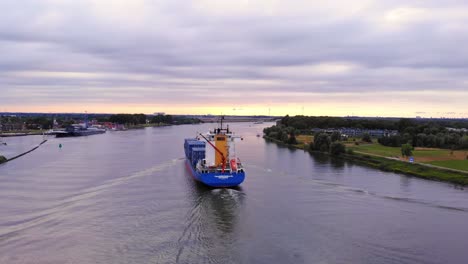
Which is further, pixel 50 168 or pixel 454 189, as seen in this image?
pixel 50 168

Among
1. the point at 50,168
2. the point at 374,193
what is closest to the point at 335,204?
the point at 374,193

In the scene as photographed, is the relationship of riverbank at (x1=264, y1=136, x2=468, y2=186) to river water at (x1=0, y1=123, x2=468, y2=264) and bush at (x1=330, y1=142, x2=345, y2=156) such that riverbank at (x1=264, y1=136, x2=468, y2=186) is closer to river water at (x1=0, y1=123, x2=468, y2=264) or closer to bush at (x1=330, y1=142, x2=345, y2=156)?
bush at (x1=330, y1=142, x2=345, y2=156)

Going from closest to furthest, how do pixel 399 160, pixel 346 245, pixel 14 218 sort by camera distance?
pixel 346 245
pixel 14 218
pixel 399 160

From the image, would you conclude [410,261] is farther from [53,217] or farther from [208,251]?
[53,217]

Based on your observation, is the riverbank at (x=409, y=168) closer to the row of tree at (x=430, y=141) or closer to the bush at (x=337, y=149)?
the bush at (x=337, y=149)

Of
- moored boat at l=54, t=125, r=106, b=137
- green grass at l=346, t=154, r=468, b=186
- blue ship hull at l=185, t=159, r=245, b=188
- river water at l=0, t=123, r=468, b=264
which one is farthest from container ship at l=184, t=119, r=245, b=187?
moored boat at l=54, t=125, r=106, b=137

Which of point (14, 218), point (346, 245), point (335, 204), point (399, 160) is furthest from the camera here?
point (399, 160)

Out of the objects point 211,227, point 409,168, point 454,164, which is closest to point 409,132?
point 454,164
